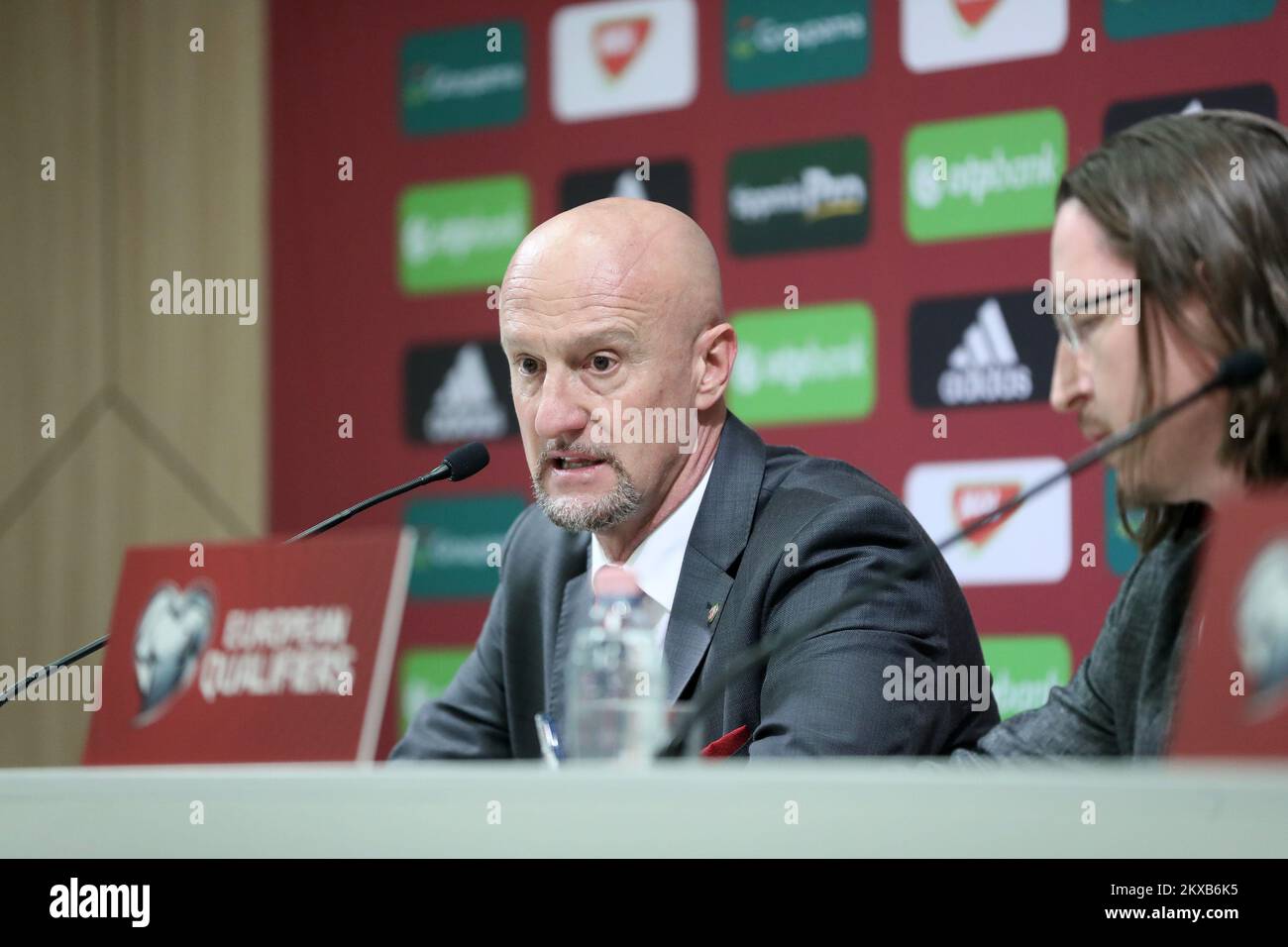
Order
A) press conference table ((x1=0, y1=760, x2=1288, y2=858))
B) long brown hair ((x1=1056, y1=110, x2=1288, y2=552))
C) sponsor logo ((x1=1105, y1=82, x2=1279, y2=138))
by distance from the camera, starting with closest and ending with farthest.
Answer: press conference table ((x1=0, y1=760, x2=1288, y2=858))
long brown hair ((x1=1056, y1=110, x2=1288, y2=552))
sponsor logo ((x1=1105, y1=82, x2=1279, y2=138))

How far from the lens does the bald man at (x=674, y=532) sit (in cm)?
198

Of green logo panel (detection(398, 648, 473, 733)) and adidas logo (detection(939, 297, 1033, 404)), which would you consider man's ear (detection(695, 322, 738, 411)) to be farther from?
green logo panel (detection(398, 648, 473, 733))

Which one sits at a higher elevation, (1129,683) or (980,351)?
(980,351)

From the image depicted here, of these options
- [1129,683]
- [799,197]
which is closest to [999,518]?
[799,197]

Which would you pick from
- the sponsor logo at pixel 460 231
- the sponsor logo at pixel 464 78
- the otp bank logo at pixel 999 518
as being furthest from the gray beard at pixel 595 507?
the sponsor logo at pixel 464 78

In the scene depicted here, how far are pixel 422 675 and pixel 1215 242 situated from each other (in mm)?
2845

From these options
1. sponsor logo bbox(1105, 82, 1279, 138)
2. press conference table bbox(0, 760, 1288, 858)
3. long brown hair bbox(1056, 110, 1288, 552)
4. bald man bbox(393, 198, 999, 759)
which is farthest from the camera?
sponsor logo bbox(1105, 82, 1279, 138)

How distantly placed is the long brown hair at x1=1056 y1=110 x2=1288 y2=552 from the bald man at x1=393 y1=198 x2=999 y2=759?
1.30 ft

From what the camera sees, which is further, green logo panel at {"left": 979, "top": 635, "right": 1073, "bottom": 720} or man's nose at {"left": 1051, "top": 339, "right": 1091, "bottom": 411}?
green logo panel at {"left": 979, "top": 635, "right": 1073, "bottom": 720}

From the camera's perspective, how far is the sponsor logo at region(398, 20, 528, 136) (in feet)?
13.3

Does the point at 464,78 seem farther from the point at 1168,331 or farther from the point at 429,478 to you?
the point at 1168,331

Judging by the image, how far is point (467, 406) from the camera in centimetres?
403

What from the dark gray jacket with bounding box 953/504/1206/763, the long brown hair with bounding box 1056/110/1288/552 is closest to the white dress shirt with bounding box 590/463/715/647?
the dark gray jacket with bounding box 953/504/1206/763
